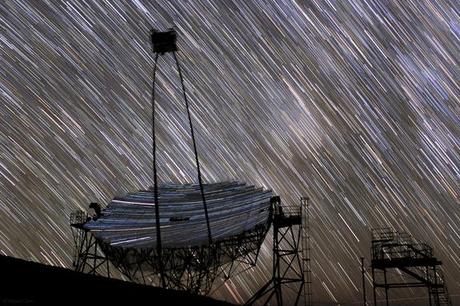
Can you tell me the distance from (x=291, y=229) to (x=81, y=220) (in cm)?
1267

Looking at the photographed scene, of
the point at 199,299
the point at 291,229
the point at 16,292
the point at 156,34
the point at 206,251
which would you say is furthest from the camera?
the point at 291,229

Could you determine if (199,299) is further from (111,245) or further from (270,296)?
(270,296)

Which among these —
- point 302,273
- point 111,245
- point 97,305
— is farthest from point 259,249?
point 97,305

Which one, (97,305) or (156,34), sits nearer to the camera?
(97,305)

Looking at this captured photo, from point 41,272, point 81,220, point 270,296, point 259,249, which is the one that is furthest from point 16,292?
point 81,220

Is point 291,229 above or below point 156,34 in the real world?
below

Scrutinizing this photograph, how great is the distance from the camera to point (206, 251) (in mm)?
24469

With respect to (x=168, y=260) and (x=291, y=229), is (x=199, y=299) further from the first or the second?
(x=291, y=229)

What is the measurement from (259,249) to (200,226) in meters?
3.37

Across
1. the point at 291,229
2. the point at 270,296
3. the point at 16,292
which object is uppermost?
the point at 16,292

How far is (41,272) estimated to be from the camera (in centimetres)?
885

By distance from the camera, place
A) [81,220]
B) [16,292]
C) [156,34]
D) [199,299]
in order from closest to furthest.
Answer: [16,292] → [199,299] → [156,34] → [81,220]

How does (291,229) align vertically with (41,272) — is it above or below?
below

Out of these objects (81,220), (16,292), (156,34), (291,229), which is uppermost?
(156,34)
